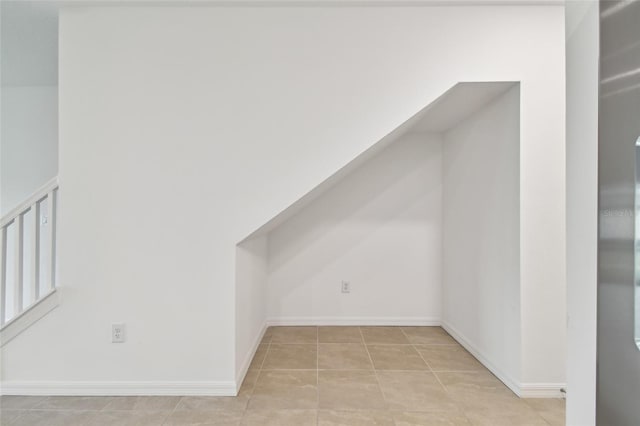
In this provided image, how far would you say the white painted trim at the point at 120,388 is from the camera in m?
1.89

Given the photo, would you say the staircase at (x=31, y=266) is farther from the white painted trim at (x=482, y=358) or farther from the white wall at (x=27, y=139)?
the white painted trim at (x=482, y=358)

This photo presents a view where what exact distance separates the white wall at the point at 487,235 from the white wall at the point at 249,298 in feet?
5.77

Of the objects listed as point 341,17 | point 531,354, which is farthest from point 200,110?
Answer: point 531,354

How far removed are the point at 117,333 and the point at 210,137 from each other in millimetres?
1345

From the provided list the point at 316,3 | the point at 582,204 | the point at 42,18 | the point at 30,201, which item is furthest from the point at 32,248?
the point at 582,204

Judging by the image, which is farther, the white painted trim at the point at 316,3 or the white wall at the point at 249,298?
the white wall at the point at 249,298

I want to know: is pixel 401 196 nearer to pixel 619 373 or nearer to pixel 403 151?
pixel 403 151

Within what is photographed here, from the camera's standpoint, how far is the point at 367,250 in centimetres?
321

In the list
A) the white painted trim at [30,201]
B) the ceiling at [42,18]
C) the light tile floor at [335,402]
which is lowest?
the light tile floor at [335,402]

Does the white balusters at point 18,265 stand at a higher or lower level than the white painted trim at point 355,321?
higher

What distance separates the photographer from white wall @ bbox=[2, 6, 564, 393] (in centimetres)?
191

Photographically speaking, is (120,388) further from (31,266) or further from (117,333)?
(31,266)

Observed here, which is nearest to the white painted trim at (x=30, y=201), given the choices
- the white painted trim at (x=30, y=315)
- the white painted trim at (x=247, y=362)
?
the white painted trim at (x=30, y=315)

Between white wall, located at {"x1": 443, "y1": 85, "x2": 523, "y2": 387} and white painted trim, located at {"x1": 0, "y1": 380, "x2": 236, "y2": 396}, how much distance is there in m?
1.81
